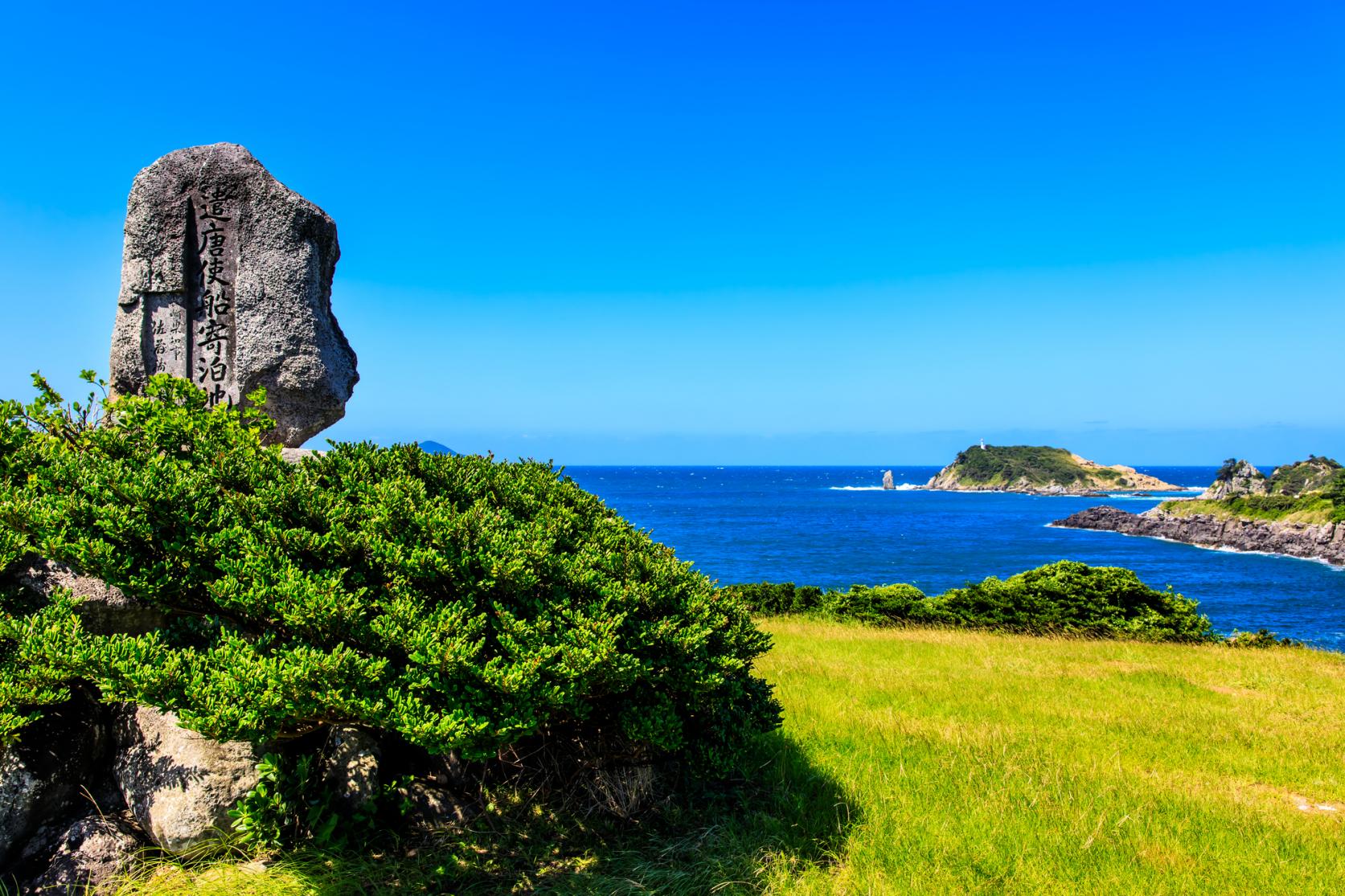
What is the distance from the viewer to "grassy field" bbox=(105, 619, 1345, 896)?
452 centimetres

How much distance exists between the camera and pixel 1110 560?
2000 inches

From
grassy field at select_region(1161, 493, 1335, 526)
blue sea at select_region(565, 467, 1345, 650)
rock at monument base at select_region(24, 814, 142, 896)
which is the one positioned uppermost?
rock at monument base at select_region(24, 814, 142, 896)

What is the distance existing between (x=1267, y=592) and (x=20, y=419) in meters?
48.8

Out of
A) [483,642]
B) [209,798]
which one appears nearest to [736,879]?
[483,642]

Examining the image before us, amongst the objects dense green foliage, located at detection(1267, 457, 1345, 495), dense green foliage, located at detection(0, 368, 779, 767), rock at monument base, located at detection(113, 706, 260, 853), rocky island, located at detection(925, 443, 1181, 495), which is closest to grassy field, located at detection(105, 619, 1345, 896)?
rock at monument base, located at detection(113, 706, 260, 853)

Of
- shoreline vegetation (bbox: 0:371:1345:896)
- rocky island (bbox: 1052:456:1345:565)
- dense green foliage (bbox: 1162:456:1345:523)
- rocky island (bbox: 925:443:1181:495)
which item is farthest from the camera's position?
rocky island (bbox: 925:443:1181:495)

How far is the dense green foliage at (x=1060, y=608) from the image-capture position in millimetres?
15695

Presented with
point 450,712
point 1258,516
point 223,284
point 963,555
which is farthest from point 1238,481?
point 450,712

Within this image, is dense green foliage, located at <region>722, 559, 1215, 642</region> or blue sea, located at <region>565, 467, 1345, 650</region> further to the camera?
blue sea, located at <region>565, 467, 1345, 650</region>

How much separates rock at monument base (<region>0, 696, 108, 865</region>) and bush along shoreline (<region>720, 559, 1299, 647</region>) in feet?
40.9

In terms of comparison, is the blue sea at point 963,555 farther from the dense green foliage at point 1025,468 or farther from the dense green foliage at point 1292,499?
the dense green foliage at point 1025,468

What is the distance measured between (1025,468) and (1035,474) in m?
3.88

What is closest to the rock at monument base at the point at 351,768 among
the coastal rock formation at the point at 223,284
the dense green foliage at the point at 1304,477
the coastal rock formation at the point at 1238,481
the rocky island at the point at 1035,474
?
the coastal rock formation at the point at 223,284

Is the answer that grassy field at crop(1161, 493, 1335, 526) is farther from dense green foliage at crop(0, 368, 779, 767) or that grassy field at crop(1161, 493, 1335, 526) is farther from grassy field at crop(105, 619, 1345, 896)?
dense green foliage at crop(0, 368, 779, 767)
